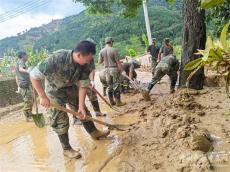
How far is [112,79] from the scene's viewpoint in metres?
9.69

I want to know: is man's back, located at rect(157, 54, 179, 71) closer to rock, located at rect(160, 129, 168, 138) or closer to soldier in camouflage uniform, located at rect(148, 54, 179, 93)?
soldier in camouflage uniform, located at rect(148, 54, 179, 93)

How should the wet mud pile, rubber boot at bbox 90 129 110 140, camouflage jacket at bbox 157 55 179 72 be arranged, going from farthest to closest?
camouflage jacket at bbox 157 55 179 72 < rubber boot at bbox 90 129 110 140 < the wet mud pile

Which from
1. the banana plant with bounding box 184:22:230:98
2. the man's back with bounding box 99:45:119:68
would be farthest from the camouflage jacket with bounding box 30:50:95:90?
the man's back with bounding box 99:45:119:68

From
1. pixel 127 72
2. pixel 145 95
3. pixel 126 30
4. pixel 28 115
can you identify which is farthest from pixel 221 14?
pixel 126 30

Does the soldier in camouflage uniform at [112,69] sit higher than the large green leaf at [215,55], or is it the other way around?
the large green leaf at [215,55]

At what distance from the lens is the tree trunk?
864 centimetres

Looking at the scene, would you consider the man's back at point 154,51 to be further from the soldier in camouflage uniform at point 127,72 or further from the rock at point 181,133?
the rock at point 181,133

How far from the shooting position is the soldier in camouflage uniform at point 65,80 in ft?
17.2

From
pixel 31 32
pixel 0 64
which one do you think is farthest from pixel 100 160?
pixel 31 32

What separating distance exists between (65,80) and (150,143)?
1.52 meters

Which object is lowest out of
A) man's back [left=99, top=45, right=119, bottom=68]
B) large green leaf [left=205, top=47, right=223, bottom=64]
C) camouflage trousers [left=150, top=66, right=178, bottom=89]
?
camouflage trousers [left=150, top=66, right=178, bottom=89]

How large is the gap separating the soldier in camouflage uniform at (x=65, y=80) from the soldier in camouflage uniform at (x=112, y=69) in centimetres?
349

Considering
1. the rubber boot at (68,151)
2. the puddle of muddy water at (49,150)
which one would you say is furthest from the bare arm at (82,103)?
the puddle of muddy water at (49,150)

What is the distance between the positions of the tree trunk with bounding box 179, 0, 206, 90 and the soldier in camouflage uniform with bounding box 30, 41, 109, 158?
12.6ft
